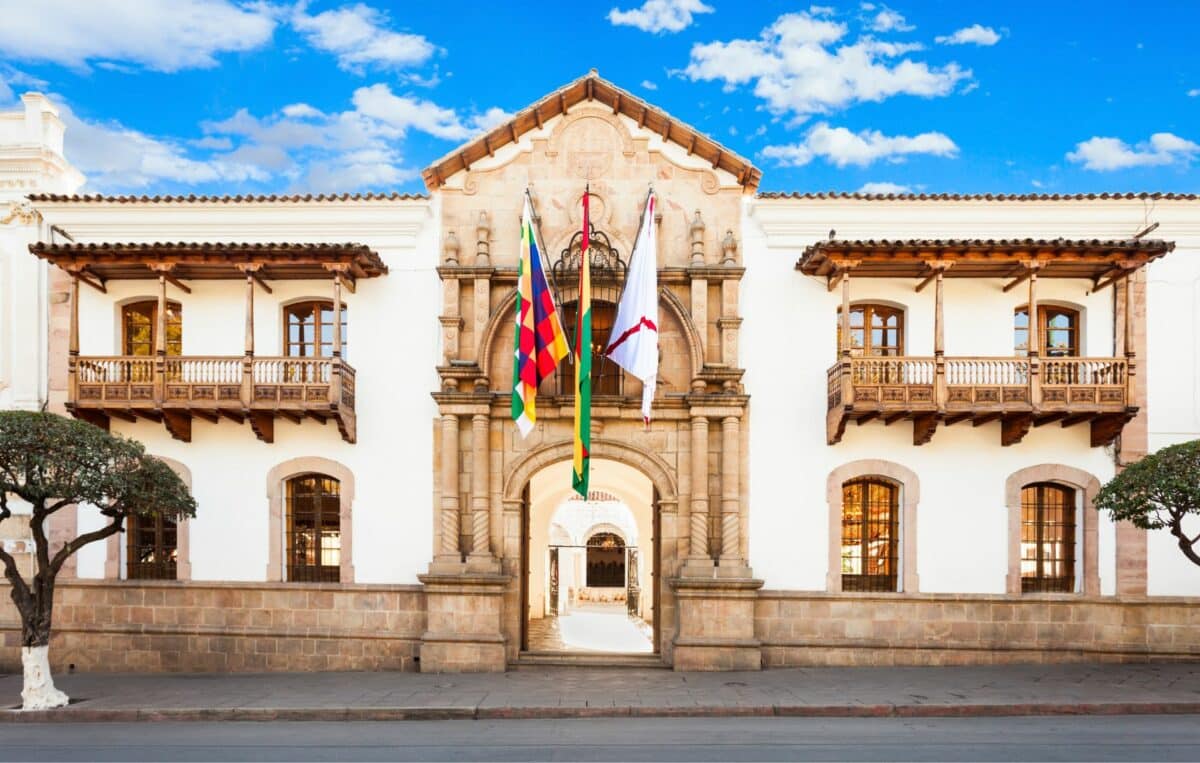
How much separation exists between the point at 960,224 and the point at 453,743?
42.2 feet

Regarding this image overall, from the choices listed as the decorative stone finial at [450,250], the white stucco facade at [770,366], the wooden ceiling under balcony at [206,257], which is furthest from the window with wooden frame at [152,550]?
the decorative stone finial at [450,250]

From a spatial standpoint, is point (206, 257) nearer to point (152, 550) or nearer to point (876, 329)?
point (152, 550)

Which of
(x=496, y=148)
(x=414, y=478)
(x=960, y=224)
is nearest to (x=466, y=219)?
(x=496, y=148)

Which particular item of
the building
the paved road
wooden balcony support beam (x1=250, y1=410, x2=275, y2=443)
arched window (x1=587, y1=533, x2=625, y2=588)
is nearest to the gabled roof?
the building

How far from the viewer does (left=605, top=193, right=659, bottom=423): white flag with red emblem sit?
1520 cm

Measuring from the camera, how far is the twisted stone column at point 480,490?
53.7 feet

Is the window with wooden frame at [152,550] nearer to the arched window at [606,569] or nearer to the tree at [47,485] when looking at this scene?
the tree at [47,485]

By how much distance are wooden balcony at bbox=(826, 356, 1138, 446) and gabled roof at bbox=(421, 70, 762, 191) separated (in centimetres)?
438

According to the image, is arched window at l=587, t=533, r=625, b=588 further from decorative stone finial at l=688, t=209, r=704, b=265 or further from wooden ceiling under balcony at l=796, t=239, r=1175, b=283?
wooden ceiling under balcony at l=796, t=239, r=1175, b=283

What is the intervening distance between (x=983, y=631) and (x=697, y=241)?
8861 millimetres

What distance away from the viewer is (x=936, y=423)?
16.0 meters

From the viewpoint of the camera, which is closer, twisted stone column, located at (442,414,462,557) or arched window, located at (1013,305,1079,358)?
twisted stone column, located at (442,414,462,557)

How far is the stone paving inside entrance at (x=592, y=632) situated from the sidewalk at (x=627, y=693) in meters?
2.43

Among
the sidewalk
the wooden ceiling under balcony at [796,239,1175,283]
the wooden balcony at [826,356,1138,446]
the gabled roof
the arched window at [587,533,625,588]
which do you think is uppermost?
the gabled roof
